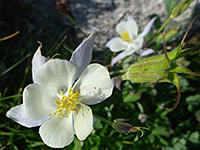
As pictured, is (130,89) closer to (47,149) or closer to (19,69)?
(47,149)

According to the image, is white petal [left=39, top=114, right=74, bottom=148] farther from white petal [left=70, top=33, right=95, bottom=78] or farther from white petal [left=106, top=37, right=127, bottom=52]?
white petal [left=106, top=37, right=127, bottom=52]

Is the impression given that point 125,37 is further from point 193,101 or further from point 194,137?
point 194,137

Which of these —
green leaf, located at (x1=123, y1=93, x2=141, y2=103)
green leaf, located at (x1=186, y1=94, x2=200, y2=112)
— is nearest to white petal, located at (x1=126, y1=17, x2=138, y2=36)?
green leaf, located at (x1=123, y1=93, x2=141, y2=103)

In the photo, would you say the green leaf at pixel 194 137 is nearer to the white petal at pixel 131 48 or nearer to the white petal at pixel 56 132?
the white petal at pixel 131 48

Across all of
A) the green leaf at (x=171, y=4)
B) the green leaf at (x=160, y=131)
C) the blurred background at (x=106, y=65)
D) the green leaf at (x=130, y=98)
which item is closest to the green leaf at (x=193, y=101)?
the blurred background at (x=106, y=65)

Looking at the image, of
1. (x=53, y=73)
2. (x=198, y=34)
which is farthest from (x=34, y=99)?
(x=198, y=34)
